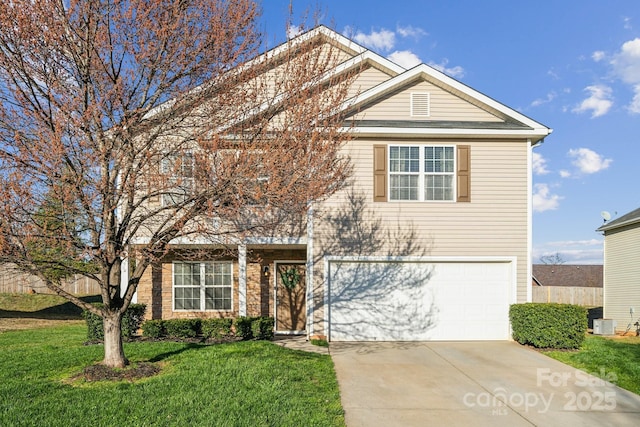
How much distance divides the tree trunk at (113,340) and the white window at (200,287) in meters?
4.84

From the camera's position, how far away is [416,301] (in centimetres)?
1081

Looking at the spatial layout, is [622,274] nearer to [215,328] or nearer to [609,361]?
[609,361]

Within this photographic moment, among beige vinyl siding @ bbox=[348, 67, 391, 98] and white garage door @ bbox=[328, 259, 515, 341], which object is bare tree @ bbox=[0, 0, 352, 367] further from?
beige vinyl siding @ bbox=[348, 67, 391, 98]

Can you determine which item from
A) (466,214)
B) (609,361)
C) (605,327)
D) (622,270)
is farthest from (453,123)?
(622,270)

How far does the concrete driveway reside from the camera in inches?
221

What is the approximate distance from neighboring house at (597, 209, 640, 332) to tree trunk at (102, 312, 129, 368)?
16.8 metres

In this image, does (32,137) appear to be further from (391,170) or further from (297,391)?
(391,170)

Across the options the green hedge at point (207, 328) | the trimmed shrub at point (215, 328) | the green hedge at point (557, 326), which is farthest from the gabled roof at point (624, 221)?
the trimmed shrub at point (215, 328)

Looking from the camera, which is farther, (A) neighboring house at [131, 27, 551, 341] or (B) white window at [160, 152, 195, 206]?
(A) neighboring house at [131, 27, 551, 341]

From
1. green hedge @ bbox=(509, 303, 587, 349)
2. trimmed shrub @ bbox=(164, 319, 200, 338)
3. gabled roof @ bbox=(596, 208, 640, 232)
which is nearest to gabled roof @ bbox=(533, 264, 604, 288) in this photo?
gabled roof @ bbox=(596, 208, 640, 232)

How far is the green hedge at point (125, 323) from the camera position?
10242 millimetres

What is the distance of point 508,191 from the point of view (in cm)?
1097

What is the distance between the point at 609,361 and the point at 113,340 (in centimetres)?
961

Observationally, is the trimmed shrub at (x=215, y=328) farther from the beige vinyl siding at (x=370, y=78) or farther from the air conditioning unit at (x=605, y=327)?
the air conditioning unit at (x=605, y=327)
